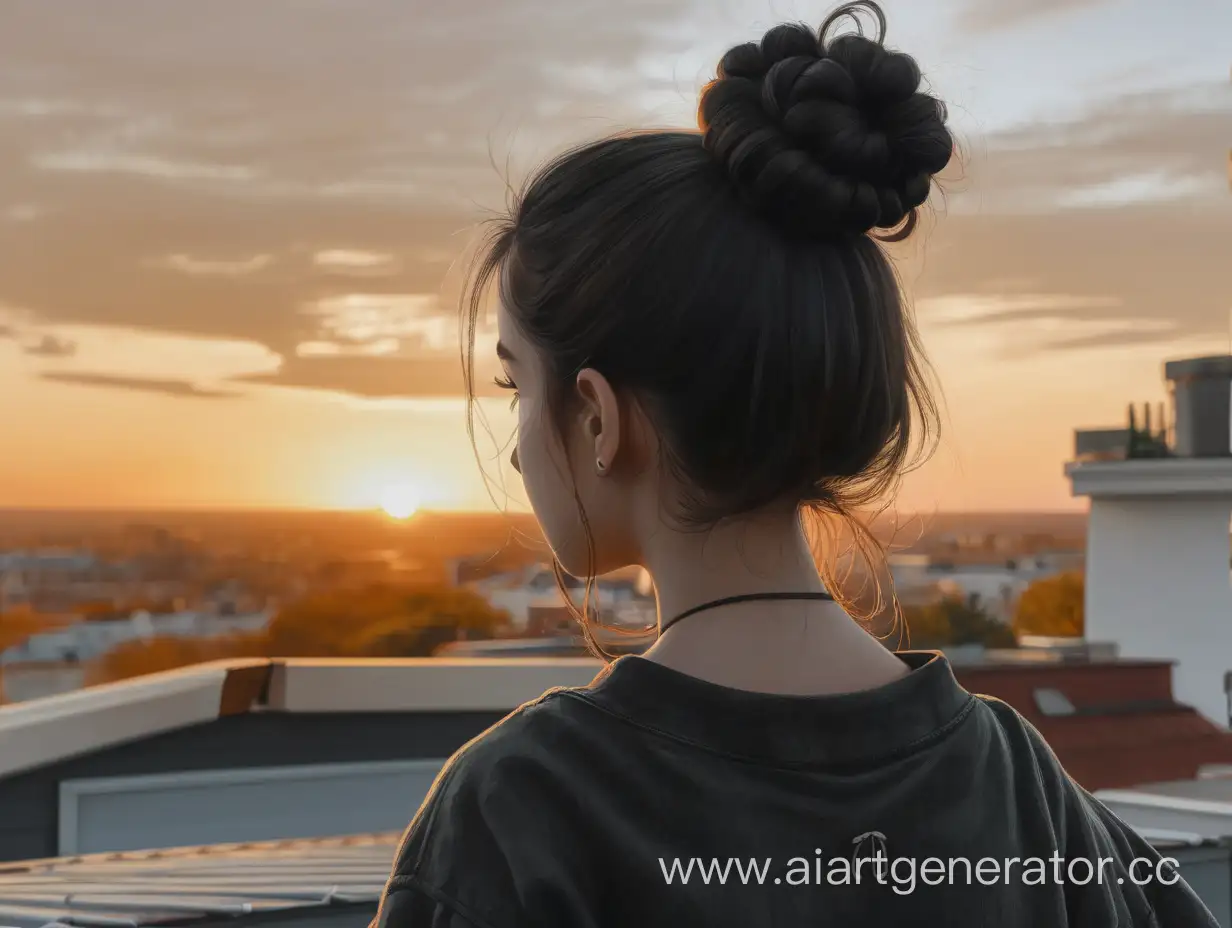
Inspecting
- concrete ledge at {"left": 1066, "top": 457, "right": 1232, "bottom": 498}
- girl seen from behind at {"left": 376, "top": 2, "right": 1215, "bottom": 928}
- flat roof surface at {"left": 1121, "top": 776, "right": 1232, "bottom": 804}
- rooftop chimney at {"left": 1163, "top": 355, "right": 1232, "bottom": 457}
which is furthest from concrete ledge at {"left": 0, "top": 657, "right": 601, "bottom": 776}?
rooftop chimney at {"left": 1163, "top": 355, "right": 1232, "bottom": 457}

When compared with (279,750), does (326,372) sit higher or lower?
higher

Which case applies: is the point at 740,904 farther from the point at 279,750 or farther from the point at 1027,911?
the point at 279,750

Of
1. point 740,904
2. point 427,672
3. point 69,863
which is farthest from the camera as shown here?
point 427,672

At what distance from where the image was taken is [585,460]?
747mm

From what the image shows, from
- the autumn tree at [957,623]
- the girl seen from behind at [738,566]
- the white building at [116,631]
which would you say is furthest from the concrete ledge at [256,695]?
the autumn tree at [957,623]

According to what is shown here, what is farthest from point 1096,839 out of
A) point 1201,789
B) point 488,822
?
point 1201,789

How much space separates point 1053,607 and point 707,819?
765 inches

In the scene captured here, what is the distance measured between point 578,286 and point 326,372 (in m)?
38.3

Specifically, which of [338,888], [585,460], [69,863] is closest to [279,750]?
[69,863]

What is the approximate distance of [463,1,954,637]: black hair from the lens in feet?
2.24

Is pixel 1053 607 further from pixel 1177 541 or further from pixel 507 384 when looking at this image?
pixel 507 384

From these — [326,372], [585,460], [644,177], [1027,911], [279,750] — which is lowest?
[279,750]

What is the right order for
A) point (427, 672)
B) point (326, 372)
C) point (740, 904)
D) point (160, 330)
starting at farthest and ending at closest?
point (160, 330)
point (326, 372)
point (427, 672)
point (740, 904)

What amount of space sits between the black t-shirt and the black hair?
0.39ft
